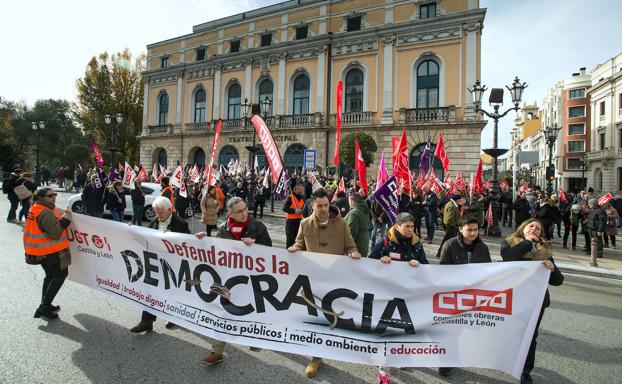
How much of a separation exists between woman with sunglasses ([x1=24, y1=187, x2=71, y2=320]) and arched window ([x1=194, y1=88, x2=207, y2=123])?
29.4 meters

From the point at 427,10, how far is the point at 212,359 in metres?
25.8

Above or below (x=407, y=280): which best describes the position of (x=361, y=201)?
above

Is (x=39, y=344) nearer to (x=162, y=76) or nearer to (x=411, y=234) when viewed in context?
(x=411, y=234)

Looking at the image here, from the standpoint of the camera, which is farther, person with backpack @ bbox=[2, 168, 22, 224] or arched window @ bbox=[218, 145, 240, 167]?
arched window @ bbox=[218, 145, 240, 167]

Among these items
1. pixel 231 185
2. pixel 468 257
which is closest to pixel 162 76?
pixel 231 185

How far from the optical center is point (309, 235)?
3.88 m

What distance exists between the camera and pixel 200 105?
32438 mm

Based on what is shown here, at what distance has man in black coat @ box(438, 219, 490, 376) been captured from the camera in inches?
142

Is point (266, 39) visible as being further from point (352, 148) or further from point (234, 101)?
point (352, 148)

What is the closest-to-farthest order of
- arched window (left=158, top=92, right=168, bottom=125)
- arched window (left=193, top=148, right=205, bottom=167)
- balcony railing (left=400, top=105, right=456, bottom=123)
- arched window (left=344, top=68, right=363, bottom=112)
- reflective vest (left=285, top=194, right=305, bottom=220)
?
reflective vest (left=285, top=194, right=305, bottom=220) → balcony railing (left=400, top=105, right=456, bottom=123) → arched window (left=344, top=68, right=363, bottom=112) → arched window (left=193, top=148, right=205, bottom=167) → arched window (left=158, top=92, right=168, bottom=125)

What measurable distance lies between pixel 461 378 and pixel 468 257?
1159 mm

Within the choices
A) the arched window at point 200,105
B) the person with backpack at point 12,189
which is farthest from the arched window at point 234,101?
the person with backpack at point 12,189

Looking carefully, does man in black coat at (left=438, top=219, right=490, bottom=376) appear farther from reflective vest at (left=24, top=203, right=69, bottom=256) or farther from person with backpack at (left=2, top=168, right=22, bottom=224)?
person with backpack at (left=2, top=168, right=22, bottom=224)

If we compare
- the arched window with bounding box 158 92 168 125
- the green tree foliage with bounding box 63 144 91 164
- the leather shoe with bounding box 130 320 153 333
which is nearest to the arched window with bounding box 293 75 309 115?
the arched window with bounding box 158 92 168 125
